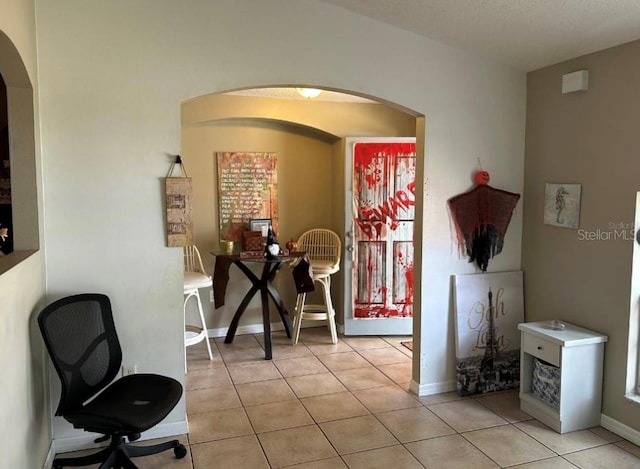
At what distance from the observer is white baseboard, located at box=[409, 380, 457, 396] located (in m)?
3.81

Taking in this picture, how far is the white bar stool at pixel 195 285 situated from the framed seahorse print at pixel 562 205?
276 cm

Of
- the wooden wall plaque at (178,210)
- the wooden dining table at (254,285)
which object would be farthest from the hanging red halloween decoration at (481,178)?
the wooden wall plaque at (178,210)

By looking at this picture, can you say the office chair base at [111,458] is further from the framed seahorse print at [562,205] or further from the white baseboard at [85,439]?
the framed seahorse print at [562,205]

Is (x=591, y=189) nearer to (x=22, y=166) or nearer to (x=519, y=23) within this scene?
(x=519, y=23)

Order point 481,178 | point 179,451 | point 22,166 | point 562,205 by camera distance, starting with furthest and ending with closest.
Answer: point 481,178
point 562,205
point 179,451
point 22,166

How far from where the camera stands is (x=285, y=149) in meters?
5.37

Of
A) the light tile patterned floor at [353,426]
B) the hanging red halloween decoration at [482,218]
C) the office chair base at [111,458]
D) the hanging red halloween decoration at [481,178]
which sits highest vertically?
the hanging red halloween decoration at [481,178]

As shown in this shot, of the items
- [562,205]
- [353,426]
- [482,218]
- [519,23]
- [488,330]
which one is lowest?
[353,426]

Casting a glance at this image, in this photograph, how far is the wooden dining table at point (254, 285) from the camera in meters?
4.63

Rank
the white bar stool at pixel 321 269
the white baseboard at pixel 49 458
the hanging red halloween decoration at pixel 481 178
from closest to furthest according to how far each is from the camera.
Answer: the white baseboard at pixel 49 458 < the hanging red halloween decoration at pixel 481 178 < the white bar stool at pixel 321 269

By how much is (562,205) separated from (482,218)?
0.54m

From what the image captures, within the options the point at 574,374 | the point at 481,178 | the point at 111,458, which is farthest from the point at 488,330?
the point at 111,458

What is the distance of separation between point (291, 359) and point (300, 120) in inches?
88.0

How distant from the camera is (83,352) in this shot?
2.73m
